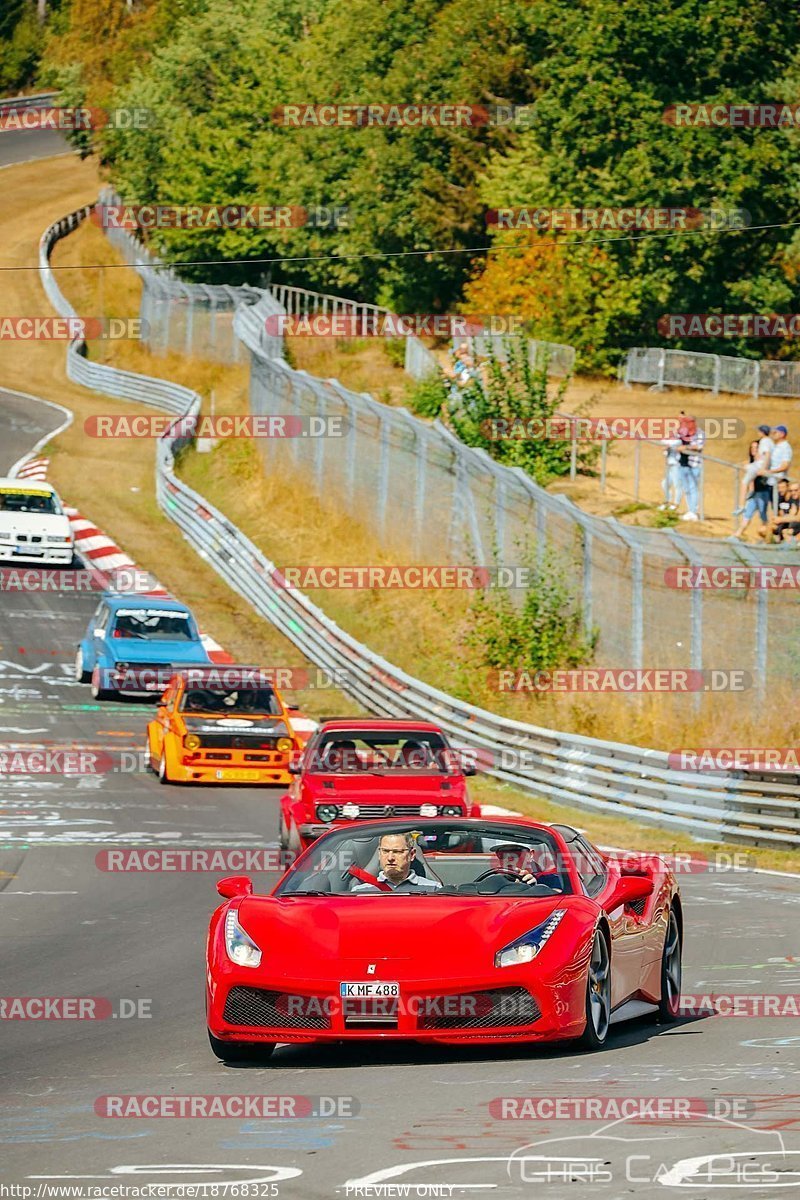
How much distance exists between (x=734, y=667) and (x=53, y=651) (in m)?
15.8

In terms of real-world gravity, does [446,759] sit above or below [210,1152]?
below

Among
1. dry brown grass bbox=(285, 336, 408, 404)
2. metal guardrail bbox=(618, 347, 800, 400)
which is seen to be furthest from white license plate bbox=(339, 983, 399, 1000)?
dry brown grass bbox=(285, 336, 408, 404)

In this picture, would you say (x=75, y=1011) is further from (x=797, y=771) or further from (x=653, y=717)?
(x=653, y=717)

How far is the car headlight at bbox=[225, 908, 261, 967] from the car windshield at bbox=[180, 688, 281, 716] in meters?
15.7

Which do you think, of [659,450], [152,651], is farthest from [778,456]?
[659,450]

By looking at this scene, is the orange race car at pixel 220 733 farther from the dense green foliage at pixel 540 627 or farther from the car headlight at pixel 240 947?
the car headlight at pixel 240 947

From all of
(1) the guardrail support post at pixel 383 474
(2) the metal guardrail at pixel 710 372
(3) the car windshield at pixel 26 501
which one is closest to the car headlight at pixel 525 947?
(1) the guardrail support post at pixel 383 474

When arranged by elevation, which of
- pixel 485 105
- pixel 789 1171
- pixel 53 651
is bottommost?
pixel 53 651

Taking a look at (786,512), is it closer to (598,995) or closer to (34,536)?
(34,536)

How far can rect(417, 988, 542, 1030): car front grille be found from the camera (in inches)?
361

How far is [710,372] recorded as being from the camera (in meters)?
49.0

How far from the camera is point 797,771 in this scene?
811 inches

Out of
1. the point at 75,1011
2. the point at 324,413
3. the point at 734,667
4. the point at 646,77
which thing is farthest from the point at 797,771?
the point at 646,77

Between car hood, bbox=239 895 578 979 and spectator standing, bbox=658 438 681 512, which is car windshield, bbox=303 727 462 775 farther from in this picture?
spectator standing, bbox=658 438 681 512
